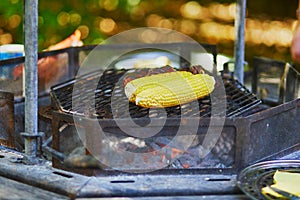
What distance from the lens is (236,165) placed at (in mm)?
2256

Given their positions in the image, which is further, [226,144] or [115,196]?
[226,144]

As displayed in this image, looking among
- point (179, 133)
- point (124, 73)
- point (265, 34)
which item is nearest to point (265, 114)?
point (179, 133)

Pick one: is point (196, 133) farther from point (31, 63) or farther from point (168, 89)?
point (31, 63)

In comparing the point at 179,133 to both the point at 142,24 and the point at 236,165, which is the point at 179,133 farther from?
the point at 142,24

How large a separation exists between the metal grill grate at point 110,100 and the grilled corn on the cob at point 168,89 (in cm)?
3

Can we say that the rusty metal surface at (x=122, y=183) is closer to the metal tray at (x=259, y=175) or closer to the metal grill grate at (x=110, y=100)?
the metal tray at (x=259, y=175)

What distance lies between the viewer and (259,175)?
221 cm

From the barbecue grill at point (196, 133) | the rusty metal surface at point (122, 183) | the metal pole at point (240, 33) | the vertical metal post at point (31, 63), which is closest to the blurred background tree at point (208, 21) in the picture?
the metal pole at point (240, 33)

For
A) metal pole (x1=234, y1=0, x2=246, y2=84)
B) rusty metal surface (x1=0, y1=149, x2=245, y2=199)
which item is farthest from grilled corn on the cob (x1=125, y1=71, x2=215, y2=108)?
metal pole (x1=234, y1=0, x2=246, y2=84)

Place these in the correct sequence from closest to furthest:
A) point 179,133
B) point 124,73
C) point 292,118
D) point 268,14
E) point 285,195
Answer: point 285,195, point 179,133, point 292,118, point 124,73, point 268,14

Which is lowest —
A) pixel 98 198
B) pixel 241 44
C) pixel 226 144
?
pixel 98 198

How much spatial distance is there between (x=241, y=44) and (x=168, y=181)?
129 cm

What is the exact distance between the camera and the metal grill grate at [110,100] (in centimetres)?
249

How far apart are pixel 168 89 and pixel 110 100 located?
283mm
